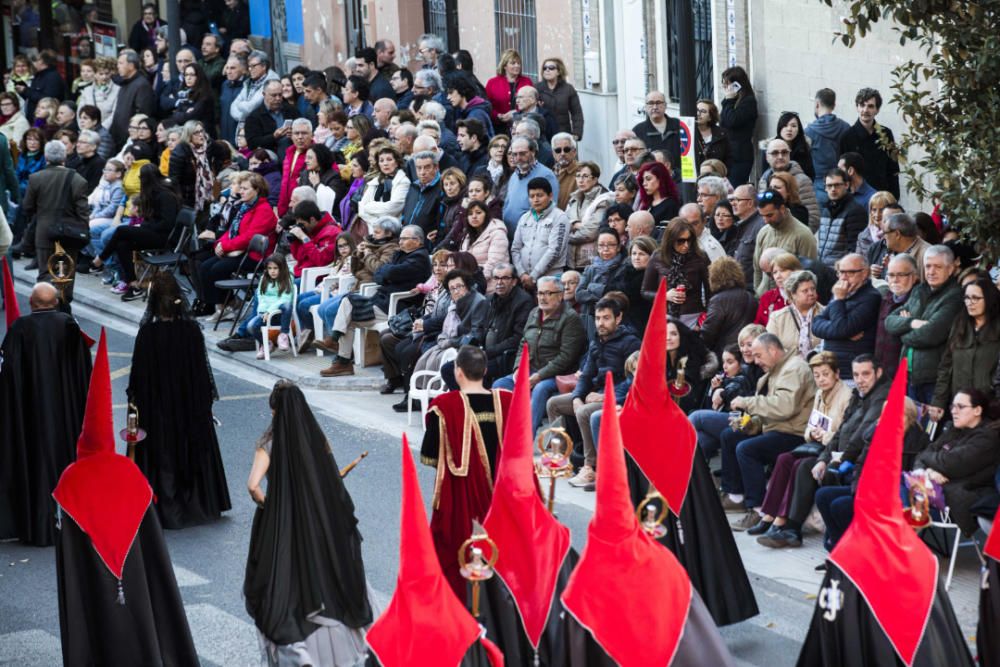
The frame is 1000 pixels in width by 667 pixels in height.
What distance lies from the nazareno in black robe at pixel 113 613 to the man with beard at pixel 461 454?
1.60 meters

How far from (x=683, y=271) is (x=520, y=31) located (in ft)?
→ 34.2

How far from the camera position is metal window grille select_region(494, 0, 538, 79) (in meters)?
23.7

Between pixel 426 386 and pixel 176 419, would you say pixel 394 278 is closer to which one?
pixel 426 386

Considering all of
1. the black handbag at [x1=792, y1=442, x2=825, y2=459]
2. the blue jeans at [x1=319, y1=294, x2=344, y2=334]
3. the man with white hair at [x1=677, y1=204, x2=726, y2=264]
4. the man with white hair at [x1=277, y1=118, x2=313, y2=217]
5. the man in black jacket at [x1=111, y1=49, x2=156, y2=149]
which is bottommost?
the black handbag at [x1=792, y1=442, x2=825, y2=459]

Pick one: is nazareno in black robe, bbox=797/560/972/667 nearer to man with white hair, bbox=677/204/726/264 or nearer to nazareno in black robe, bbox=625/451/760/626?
nazareno in black robe, bbox=625/451/760/626

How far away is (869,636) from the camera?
8180 mm

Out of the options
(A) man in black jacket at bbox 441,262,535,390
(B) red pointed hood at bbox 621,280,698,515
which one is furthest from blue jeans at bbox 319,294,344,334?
(B) red pointed hood at bbox 621,280,698,515

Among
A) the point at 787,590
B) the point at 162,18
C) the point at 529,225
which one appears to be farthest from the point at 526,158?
the point at 162,18

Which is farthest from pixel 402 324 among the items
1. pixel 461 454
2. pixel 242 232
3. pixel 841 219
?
pixel 461 454

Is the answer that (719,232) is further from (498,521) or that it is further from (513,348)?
(498,521)

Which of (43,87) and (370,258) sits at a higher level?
(43,87)

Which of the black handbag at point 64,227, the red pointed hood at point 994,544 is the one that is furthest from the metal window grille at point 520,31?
the red pointed hood at point 994,544

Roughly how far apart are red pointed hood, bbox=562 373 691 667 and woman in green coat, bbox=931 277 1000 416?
410 cm

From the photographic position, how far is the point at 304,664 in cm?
927
